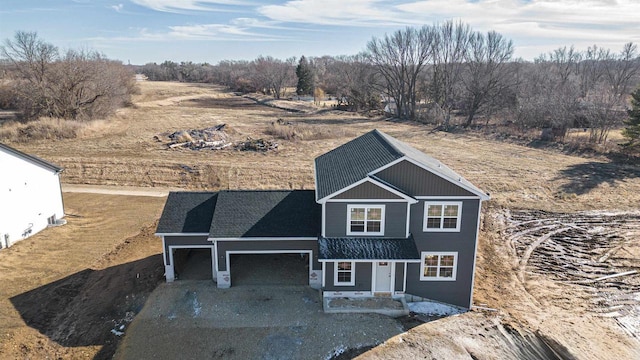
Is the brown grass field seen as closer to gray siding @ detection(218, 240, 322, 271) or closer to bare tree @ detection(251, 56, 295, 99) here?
gray siding @ detection(218, 240, 322, 271)

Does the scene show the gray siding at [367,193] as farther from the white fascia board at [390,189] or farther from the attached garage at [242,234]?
the attached garage at [242,234]

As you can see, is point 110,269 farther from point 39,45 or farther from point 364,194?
Answer: point 39,45

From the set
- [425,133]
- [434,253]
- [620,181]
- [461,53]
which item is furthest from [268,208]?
[461,53]

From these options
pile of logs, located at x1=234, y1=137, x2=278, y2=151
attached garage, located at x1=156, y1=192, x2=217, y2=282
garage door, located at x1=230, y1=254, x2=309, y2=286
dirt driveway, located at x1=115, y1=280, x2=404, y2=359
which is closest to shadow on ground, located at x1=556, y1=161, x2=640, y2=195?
garage door, located at x1=230, y1=254, x2=309, y2=286

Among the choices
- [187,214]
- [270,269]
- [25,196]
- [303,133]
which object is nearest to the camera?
[187,214]

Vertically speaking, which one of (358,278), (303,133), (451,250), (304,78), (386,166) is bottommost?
(358,278)

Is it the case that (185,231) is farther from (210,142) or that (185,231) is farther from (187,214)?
(210,142)

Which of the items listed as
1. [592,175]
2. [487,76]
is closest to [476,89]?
[487,76]
